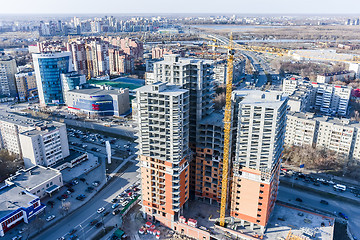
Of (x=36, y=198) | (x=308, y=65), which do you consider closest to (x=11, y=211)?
(x=36, y=198)

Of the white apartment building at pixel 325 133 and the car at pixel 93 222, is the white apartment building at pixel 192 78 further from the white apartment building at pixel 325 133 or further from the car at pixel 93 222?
the white apartment building at pixel 325 133

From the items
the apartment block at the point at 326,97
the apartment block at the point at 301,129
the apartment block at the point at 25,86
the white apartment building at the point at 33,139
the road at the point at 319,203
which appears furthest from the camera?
the apartment block at the point at 25,86

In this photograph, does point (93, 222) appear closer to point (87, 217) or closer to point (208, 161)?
point (87, 217)

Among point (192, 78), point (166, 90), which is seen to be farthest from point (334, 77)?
point (166, 90)

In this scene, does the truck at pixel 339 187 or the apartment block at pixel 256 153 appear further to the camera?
the truck at pixel 339 187

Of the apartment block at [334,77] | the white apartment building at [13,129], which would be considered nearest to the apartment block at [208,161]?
the white apartment building at [13,129]

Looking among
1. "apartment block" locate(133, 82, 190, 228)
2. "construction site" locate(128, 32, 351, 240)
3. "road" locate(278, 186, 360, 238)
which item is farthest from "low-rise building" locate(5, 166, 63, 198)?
"road" locate(278, 186, 360, 238)
